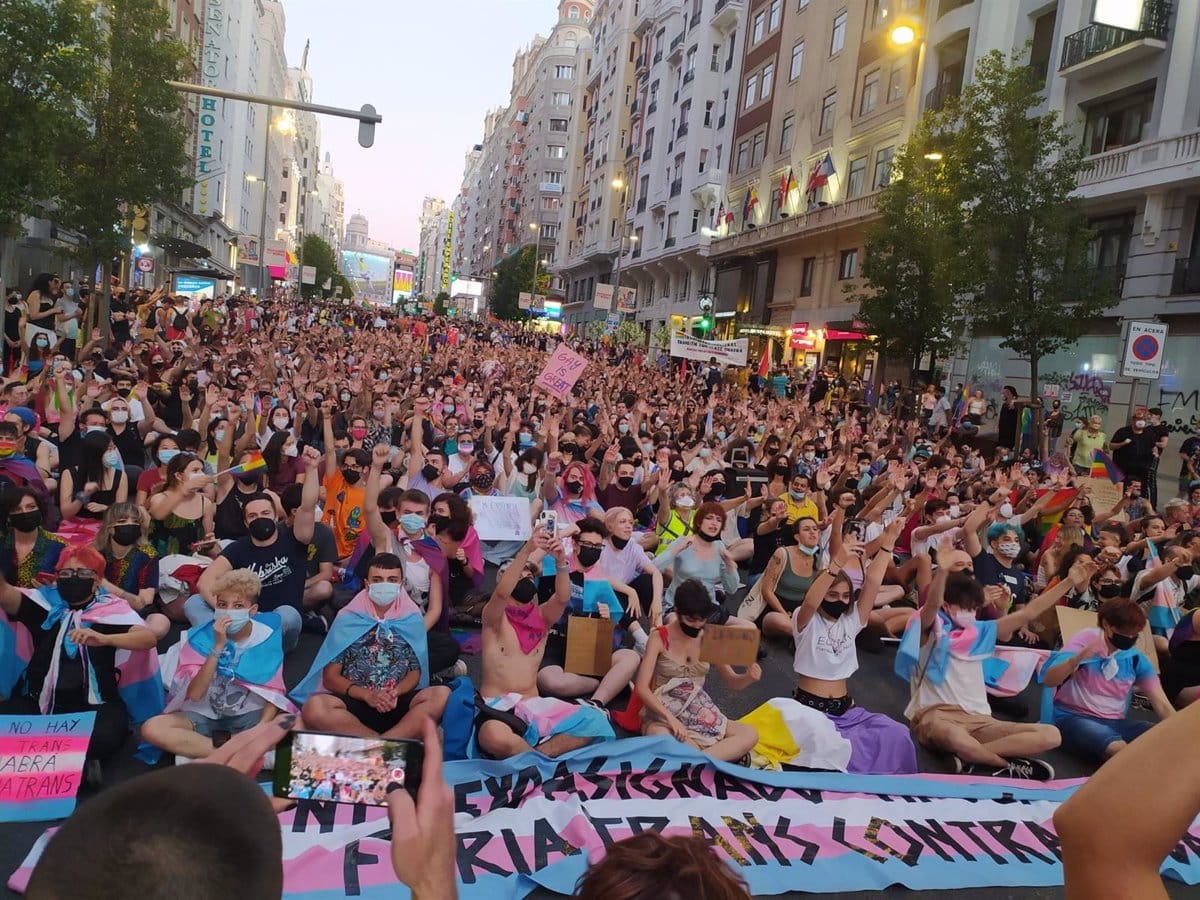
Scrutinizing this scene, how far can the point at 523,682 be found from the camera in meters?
5.91

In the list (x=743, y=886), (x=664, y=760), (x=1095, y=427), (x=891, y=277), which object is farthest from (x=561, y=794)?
(x=891, y=277)

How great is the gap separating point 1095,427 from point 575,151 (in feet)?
230

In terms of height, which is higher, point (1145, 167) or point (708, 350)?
point (1145, 167)

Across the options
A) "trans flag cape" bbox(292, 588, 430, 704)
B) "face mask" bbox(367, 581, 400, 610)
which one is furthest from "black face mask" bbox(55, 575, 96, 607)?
"face mask" bbox(367, 581, 400, 610)

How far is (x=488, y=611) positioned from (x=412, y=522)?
1.60 m

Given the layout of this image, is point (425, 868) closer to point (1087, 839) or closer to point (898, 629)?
point (1087, 839)

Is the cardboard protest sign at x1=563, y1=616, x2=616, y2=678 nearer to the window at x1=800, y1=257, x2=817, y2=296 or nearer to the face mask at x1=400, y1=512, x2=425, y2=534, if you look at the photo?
the face mask at x1=400, y1=512, x2=425, y2=534

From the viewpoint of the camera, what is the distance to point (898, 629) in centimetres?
891

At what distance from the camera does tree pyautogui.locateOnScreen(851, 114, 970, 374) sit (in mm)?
20781

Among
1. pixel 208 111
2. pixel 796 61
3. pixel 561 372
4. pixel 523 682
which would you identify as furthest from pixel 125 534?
pixel 208 111

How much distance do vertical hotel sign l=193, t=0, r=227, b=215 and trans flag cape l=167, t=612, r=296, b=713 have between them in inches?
1863

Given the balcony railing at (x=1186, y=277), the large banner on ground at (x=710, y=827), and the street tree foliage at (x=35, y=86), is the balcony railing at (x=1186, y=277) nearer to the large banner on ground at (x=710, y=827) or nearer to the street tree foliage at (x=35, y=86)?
the large banner on ground at (x=710, y=827)

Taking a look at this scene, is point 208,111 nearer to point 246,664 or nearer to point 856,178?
point 856,178

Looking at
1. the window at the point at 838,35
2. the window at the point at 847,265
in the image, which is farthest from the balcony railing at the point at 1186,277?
the window at the point at 838,35
